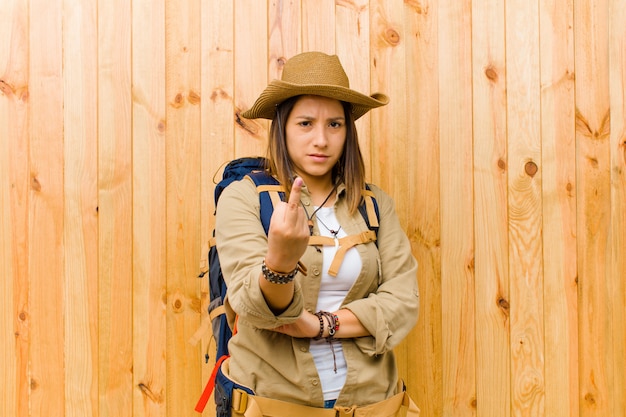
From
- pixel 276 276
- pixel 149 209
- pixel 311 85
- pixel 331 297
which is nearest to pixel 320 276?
pixel 331 297

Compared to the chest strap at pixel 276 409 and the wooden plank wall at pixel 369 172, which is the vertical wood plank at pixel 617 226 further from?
the chest strap at pixel 276 409

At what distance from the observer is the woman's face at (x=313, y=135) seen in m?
1.76

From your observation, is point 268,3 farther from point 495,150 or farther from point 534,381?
point 534,381

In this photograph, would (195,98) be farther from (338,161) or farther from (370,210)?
(370,210)

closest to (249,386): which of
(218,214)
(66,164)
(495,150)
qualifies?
(218,214)

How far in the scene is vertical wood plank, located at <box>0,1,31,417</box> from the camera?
2287mm

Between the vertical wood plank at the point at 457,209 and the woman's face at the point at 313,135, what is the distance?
0.74 metres

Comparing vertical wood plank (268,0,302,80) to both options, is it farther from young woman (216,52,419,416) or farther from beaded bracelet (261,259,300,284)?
beaded bracelet (261,259,300,284)

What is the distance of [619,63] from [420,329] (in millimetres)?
1269

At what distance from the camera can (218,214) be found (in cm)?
170

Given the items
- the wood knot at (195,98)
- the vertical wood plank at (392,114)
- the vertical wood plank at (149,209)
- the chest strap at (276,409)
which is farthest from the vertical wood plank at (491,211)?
the vertical wood plank at (149,209)

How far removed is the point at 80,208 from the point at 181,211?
367mm

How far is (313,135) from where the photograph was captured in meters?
1.76

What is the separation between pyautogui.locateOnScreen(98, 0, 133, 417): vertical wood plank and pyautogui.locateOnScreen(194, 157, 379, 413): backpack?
0.48 meters
